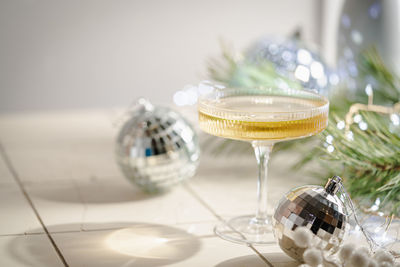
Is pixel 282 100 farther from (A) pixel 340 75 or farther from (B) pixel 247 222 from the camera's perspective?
(A) pixel 340 75

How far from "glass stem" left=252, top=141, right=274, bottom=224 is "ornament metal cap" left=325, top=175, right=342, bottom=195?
0.44 feet

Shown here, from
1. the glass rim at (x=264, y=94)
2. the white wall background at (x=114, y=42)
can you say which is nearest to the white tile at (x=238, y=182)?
the glass rim at (x=264, y=94)

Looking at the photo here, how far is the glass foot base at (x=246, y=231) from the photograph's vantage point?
921 millimetres

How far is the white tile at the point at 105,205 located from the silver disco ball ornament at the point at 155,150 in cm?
4

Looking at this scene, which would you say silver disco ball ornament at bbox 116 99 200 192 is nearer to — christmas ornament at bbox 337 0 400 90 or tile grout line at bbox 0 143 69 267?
tile grout line at bbox 0 143 69 267

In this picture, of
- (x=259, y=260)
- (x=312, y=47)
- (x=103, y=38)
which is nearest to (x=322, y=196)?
(x=259, y=260)

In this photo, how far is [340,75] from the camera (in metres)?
1.25

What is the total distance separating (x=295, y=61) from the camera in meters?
1.27

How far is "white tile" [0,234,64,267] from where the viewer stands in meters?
0.84

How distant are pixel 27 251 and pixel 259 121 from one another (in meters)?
0.39

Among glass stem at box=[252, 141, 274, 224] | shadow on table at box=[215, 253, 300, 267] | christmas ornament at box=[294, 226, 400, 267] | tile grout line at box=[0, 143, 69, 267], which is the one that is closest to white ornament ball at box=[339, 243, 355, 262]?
christmas ornament at box=[294, 226, 400, 267]

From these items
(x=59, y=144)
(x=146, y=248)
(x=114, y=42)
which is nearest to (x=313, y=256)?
(x=146, y=248)

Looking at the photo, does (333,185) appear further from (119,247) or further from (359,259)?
(119,247)

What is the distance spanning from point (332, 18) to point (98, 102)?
36.1 inches
